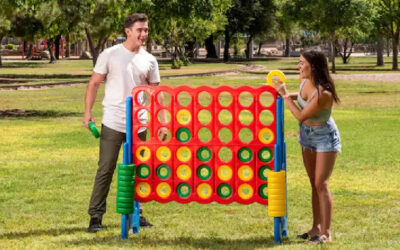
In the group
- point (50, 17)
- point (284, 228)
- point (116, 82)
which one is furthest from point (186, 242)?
point (50, 17)

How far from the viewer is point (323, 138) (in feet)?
23.7

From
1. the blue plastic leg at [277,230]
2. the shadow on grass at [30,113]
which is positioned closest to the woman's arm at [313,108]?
the blue plastic leg at [277,230]

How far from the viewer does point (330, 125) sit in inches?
286

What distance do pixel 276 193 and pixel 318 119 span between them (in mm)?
739

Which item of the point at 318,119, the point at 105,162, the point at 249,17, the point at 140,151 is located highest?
the point at 249,17

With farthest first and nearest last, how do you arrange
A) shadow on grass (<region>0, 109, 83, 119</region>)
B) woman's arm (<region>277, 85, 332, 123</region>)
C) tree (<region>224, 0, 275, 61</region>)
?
tree (<region>224, 0, 275, 61</region>), shadow on grass (<region>0, 109, 83, 119</region>), woman's arm (<region>277, 85, 332, 123</region>)

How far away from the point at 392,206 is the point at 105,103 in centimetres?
371

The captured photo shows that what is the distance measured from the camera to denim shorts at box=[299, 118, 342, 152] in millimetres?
7199

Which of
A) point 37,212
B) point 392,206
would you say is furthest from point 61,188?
point 392,206

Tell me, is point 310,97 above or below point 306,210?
above

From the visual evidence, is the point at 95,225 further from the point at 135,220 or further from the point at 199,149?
the point at 199,149

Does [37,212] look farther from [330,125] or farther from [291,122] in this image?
[291,122]

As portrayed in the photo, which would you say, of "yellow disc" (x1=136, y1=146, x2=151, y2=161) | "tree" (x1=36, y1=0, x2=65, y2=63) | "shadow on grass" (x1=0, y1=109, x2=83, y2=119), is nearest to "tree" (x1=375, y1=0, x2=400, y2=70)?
"tree" (x1=36, y1=0, x2=65, y2=63)

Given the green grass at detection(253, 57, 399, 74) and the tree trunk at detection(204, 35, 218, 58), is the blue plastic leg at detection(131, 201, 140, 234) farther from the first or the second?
the tree trunk at detection(204, 35, 218, 58)
